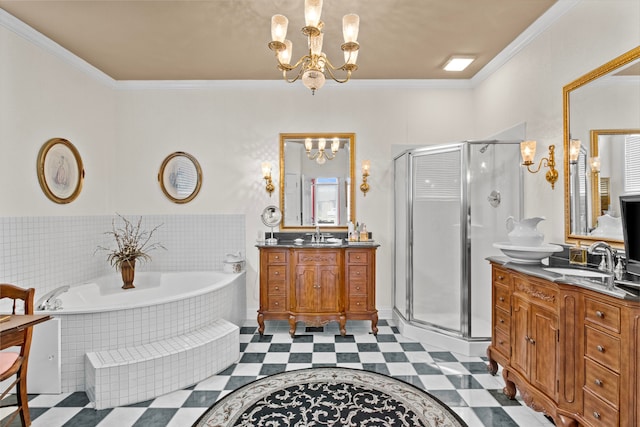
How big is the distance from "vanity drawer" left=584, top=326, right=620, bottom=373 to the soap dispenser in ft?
2.31

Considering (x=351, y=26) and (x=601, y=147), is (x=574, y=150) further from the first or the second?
(x=351, y=26)

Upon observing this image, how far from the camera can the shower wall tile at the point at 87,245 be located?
8.90ft

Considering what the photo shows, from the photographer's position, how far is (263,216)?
12.7 ft

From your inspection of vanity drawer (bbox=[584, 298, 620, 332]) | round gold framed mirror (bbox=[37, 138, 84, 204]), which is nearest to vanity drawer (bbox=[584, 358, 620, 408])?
vanity drawer (bbox=[584, 298, 620, 332])

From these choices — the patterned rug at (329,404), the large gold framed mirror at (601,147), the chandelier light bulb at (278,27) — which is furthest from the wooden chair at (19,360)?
the large gold framed mirror at (601,147)

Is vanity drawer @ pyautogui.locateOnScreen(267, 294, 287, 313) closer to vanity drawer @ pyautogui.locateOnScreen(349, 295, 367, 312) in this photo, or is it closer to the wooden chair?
vanity drawer @ pyautogui.locateOnScreen(349, 295, 367, 312)

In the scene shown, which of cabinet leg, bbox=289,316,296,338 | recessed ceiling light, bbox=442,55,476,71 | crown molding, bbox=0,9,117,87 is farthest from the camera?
cabinet leg, bbox=289,316,296,338

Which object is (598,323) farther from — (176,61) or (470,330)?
(176,61)

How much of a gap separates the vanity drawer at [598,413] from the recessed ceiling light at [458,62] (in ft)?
10.0

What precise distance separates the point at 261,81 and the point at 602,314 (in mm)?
3815

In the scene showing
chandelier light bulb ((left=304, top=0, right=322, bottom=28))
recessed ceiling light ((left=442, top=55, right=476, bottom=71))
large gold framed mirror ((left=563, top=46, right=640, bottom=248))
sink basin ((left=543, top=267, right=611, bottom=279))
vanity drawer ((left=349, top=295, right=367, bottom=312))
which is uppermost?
recessed ceiling light ((left=442, top=55, right=476, bottom=71))

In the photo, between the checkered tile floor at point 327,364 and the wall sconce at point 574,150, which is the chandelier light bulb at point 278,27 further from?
the checkered tile floor at point 327,364

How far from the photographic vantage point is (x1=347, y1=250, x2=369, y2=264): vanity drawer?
3.48 metres

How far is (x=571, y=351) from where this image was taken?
1693 mm
